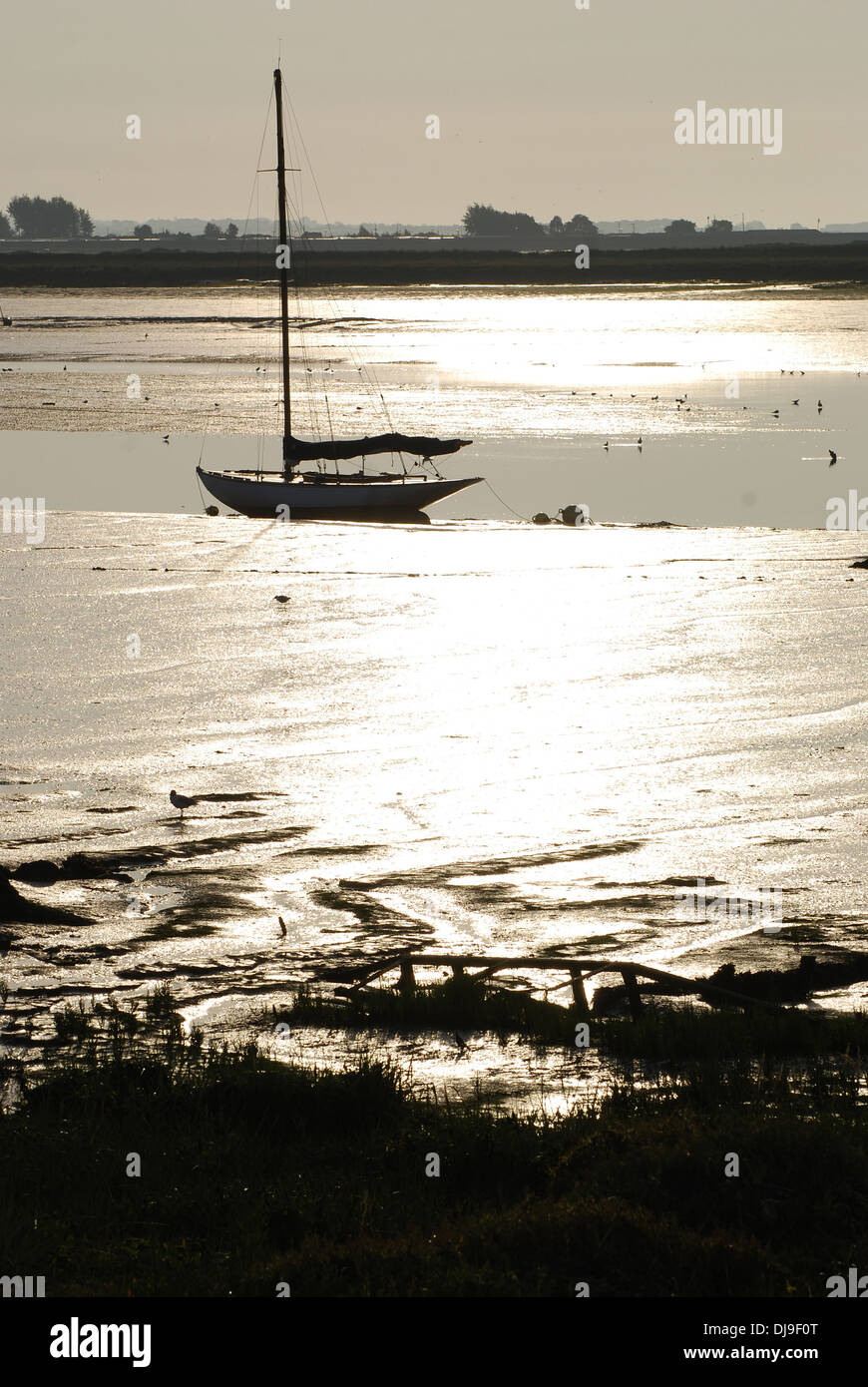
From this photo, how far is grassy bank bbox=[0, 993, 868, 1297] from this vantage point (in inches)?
234

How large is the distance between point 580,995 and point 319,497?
2611cm

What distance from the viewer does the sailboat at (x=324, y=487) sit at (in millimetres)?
33719

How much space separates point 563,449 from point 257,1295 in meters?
39.1

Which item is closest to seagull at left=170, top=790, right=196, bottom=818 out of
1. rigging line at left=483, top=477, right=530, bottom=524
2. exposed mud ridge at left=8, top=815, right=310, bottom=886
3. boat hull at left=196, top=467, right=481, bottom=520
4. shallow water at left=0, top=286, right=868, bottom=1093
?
shallow water at left=0, top=286, right=868, bottom=1093

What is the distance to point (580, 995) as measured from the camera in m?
8.73

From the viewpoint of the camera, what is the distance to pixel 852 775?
44.0 feet

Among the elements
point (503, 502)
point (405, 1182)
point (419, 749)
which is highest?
point (503, 502)

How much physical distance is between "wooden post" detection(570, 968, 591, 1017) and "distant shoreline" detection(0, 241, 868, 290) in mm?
113069


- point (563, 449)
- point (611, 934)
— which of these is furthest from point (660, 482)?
point (611, 934)

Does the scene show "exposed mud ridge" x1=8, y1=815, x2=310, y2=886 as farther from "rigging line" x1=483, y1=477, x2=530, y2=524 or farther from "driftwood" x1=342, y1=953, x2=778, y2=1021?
"rigging line" x1=483, y1=477, x2=530, y2=524

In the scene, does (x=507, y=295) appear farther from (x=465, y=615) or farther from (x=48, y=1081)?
(x=48, y=1081)

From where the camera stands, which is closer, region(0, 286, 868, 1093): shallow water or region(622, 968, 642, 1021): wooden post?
region(622, 968, 642, 1021): wooden post

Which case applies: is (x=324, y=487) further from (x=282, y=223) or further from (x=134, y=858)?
(x=134, y=858)

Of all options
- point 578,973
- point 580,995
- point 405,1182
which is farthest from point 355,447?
point 405,1182
